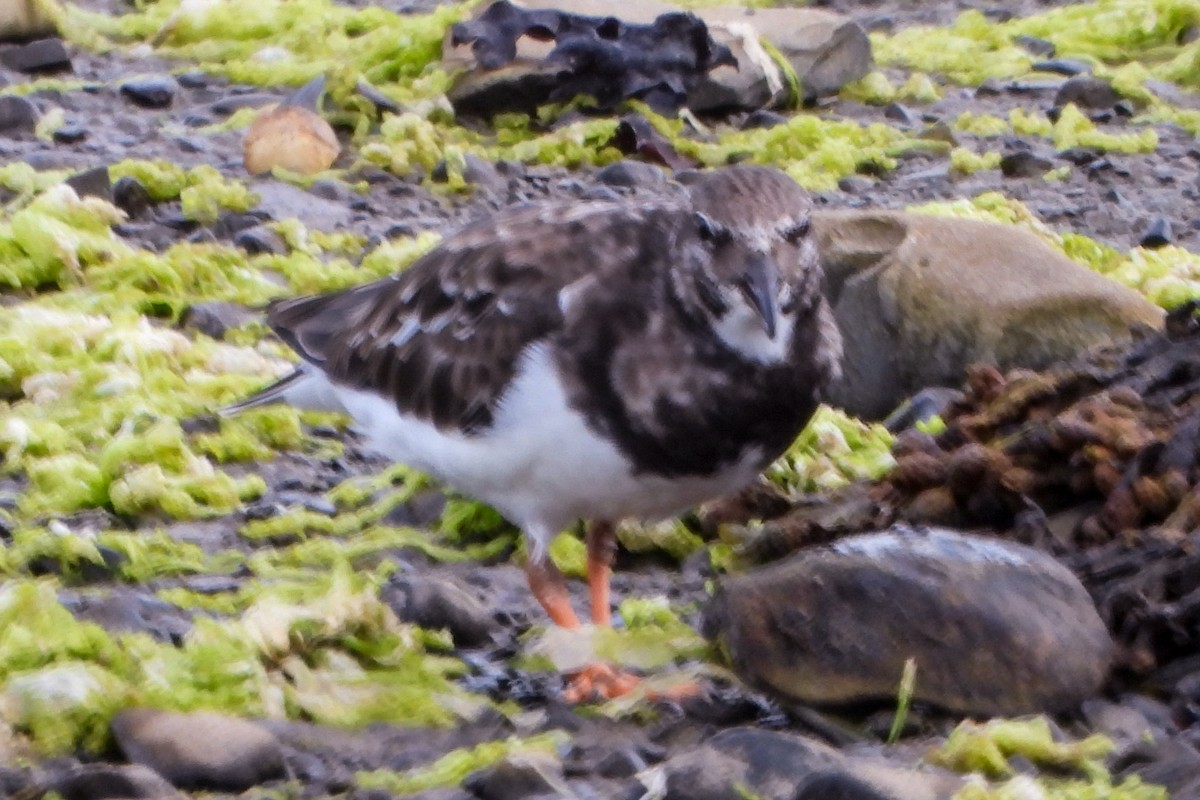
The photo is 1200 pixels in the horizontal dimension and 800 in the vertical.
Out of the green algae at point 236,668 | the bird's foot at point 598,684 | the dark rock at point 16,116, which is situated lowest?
the dark rock at point 16,116

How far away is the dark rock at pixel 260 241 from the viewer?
693 cm

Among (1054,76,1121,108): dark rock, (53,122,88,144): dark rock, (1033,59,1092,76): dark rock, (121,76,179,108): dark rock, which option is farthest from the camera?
(1033,59,1092,76): dark rock

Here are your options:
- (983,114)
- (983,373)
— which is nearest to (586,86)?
(983,114)

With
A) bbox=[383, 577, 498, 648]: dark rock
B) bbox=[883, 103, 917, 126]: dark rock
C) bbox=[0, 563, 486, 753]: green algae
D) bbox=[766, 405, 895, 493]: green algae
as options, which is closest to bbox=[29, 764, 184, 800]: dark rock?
bbox=[0, 563, 486, 753]: green algae

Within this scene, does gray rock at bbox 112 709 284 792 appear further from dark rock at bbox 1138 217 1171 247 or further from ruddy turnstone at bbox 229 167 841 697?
dark rock at bbox 1138 217 1171 247

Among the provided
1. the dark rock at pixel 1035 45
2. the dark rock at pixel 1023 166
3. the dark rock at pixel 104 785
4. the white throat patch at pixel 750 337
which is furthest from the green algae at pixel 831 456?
the dark rock at pixel 1035 45

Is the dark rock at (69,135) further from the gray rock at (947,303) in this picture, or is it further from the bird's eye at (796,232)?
the bird's eye at (796,232)

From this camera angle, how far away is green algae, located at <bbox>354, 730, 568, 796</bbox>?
311 centimetres

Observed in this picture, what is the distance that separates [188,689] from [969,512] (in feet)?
6.42

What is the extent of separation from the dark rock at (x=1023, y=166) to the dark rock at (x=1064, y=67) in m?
1.99

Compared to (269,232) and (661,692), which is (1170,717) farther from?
(269,232)

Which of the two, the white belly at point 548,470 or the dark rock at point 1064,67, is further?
the dark rock at point 1064,67

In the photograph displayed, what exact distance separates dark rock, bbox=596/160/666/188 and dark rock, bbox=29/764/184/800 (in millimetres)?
5472

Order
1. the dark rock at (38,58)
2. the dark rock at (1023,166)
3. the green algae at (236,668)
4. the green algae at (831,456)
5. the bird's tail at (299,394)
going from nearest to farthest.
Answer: the green algae at (236,668)
the bird's tail at (299,394)
the green algae at (831,456)
the dark rock at (1023,166)
the dark rock at (38,58)
